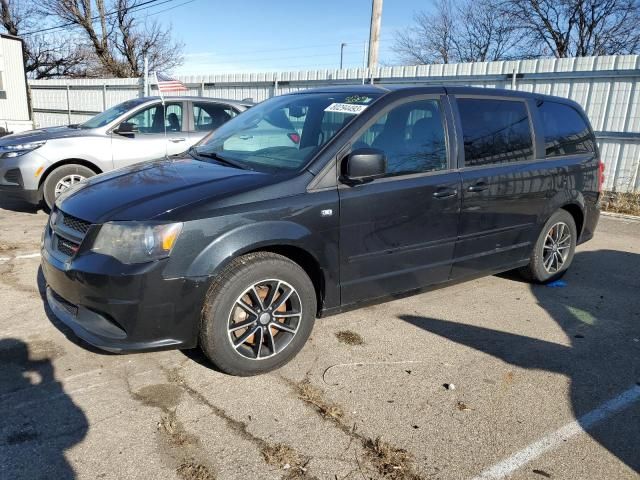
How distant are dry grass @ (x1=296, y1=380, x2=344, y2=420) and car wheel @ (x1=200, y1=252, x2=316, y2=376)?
0.83 ft

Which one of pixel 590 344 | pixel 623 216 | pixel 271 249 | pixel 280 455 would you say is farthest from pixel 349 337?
pixel 623 216

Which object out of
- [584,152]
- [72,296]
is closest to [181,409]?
[72,296]

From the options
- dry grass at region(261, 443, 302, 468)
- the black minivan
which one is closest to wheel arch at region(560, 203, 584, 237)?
the black minivan

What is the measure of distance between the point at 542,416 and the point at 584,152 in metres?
3.22

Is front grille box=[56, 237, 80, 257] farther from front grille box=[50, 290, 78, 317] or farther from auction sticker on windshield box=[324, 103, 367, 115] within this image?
auction sticker on windshield box=[324, 103, 367, 115]

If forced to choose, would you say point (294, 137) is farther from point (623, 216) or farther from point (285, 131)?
point (623, 216)

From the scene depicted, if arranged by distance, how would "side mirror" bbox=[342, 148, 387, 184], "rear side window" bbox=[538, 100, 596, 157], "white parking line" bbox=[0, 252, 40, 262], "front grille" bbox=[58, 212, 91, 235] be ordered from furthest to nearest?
1. "white parking line" bbox=[0, 252, 40, 262]
2. "rear side window" bbox=[538, 100, 596, 157]
3. "side mirror" bbox=[342, 148, 387, 184]
4. "front grille" bbox=[58, 212, 91, 235]

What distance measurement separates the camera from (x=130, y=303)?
2.76m

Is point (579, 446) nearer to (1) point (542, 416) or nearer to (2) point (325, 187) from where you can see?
(1) point (542, 416)

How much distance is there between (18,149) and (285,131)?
4.88 meters

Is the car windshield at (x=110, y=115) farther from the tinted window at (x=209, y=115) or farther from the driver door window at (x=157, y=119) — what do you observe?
the tinted window at (x=209, y=115)

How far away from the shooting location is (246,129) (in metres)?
4.16

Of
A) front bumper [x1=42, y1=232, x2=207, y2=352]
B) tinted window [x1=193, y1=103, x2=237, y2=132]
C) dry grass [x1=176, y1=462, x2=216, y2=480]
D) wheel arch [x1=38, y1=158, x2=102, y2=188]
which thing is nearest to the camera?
dry grass [x1=176, y1=462, x2=216, y2=480]

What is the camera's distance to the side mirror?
3217 millimetres
